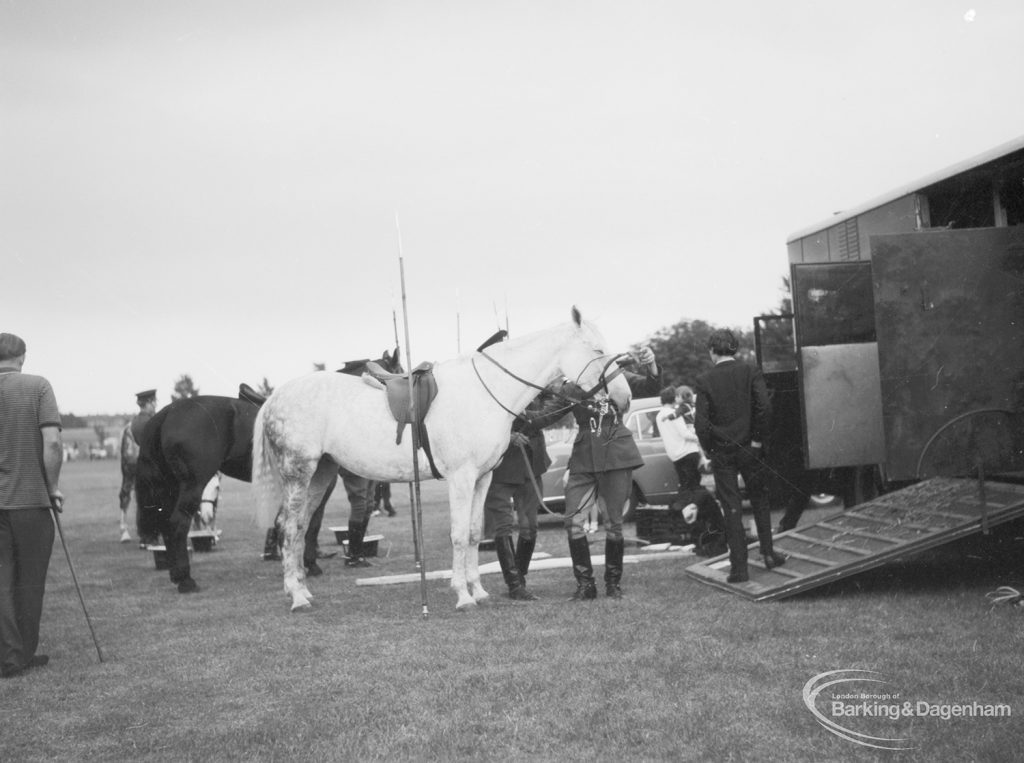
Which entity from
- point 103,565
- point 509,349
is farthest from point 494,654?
point 103,565

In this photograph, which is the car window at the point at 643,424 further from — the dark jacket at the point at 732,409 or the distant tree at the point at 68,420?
the distant tree at the point at 68,420

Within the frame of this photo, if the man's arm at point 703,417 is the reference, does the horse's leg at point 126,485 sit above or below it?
below

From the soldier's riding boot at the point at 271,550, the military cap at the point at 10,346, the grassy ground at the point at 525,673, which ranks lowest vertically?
the soldier's riding boot at the point at 271,550

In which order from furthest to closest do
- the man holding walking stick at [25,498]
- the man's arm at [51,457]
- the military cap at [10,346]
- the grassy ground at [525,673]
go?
the military cap at [10,346] → the man's arm at [51,457] → the man holding walking stick at [25,498] → the grassy ground at [525,673]

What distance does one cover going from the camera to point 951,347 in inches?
277

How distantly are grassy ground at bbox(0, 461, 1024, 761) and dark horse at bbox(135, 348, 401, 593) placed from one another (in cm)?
80

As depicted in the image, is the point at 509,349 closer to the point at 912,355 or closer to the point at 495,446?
the point at 495,446

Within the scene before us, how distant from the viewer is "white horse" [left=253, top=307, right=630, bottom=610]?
737cm

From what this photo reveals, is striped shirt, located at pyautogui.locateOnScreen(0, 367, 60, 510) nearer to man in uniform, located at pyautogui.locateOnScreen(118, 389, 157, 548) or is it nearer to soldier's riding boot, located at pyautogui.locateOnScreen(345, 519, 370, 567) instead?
soldier's riding boot, located at pyautogui.locateOnScreen(345, 519, 370, 567)

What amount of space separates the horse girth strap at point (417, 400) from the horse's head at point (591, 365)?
109 cm

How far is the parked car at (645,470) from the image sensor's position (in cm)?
1311

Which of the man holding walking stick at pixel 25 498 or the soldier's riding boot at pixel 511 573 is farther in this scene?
the soldier's riding boot at pixel 511 573

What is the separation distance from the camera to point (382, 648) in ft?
20.0

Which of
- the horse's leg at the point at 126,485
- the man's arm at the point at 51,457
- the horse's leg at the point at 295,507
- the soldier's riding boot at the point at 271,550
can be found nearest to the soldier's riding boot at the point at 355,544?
the soldier's riding boot at the point at 271,550
